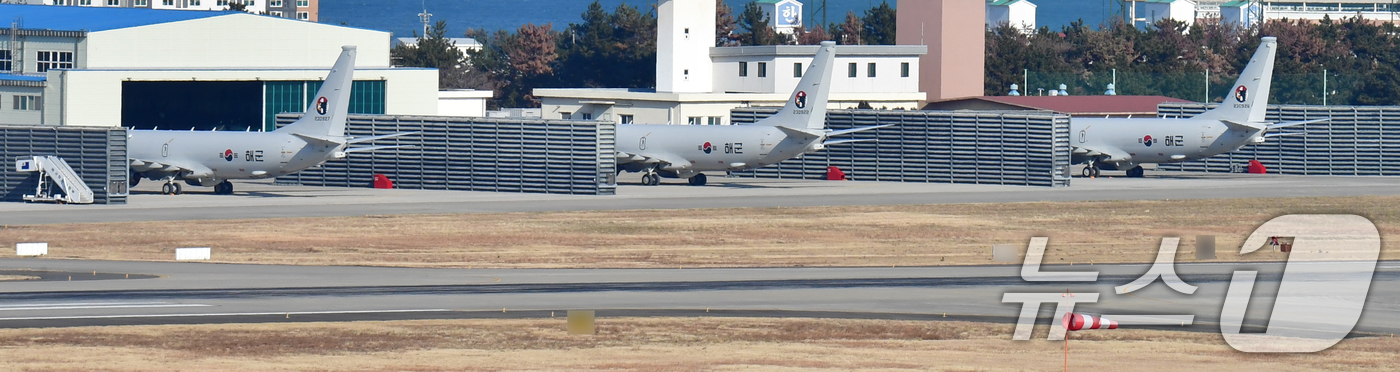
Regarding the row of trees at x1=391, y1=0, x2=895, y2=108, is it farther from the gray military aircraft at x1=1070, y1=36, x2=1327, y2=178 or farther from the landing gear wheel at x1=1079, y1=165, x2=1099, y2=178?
the gray military aircraft at x1=1070, y1=36, x2=1327, y2=178

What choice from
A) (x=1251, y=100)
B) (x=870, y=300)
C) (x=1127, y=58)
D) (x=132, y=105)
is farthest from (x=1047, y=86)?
(x=870, y=300)

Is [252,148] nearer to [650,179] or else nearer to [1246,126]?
[650,179]

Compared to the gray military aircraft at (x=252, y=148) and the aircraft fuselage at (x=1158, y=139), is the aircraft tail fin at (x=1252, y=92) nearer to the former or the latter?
the aircraft fuselage at (x=1158, y=139)

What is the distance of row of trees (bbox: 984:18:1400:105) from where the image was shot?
441ft

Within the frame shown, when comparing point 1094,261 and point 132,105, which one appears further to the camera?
point 132,105

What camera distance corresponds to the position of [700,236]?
52.1 metres

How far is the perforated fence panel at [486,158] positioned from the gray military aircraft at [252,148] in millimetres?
4127

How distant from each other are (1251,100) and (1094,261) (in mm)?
44021

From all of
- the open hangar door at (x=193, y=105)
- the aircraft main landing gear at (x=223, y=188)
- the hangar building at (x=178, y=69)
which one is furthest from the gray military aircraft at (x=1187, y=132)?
the open hangar door at (x=193, y=105)

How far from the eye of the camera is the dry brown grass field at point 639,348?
26.3 meters

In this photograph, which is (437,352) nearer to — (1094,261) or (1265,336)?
(1265,336)

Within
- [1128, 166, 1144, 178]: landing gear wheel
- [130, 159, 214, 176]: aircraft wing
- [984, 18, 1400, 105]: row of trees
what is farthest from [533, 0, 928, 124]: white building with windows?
[130, 159, 214, 176]: aircraft wing

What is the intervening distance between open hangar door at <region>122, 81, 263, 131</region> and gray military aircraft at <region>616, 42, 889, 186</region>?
31610 mm

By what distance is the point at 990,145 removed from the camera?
7700 centimetres
